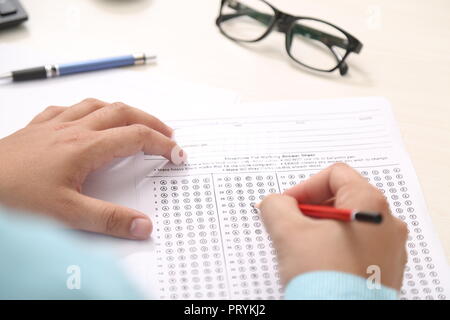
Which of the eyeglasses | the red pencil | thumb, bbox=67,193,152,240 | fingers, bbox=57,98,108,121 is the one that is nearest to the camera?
the red pencil

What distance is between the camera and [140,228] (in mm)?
565

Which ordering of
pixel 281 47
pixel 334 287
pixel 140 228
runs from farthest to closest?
pixel 281 47
pixel 140 228
pixel 334 287

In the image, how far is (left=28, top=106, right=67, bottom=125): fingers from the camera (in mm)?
665

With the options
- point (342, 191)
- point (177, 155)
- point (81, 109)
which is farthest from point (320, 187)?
point (81, 109)

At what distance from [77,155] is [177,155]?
12cm

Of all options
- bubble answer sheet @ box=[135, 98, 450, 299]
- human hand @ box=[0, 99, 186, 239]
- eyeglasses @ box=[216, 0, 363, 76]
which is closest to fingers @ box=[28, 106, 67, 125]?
human hand @ box=[0, 99, 186, 239]

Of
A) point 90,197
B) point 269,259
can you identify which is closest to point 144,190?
point 90,197

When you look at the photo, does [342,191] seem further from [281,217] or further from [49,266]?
[49,266]

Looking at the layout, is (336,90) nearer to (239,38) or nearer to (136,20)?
(239,38)

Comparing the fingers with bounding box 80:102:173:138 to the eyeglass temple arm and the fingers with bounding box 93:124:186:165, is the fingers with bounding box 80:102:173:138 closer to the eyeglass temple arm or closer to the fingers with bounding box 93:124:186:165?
the fingers with bounding box 93:124:186:165

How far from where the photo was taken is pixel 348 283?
0.46 metres

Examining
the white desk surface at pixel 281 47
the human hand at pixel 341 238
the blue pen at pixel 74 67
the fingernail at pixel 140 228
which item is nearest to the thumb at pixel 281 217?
the human hand at pixel 341 238

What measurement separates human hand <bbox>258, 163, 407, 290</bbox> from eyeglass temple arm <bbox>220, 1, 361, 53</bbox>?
35cm
